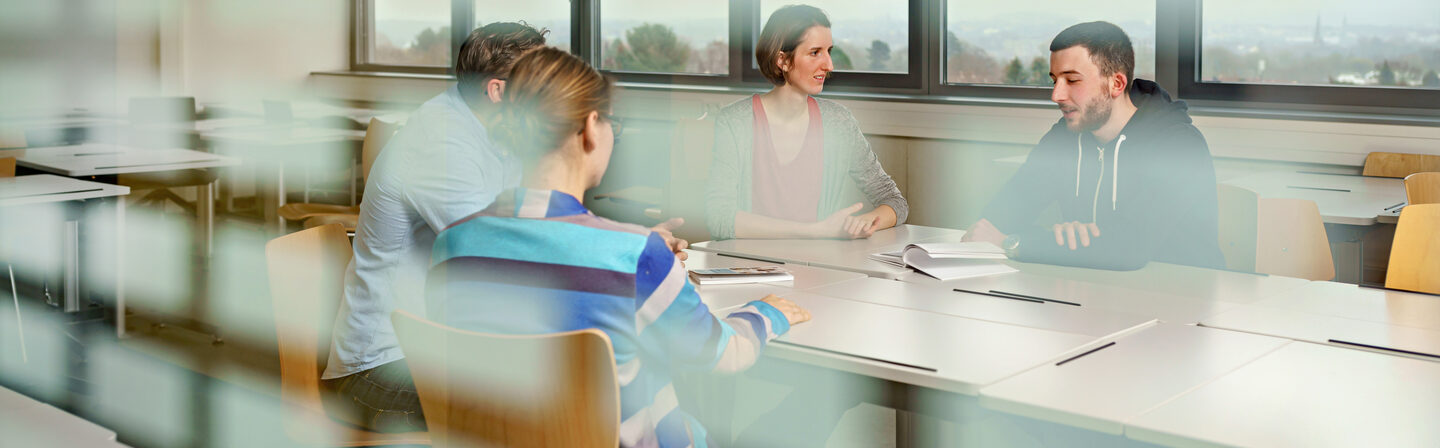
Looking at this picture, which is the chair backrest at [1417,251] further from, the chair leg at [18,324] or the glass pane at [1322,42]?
the chair leg at [18,324]

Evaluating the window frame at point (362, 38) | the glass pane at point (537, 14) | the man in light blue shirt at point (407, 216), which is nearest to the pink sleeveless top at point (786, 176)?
the man in light blue shirt at point (407, 216)

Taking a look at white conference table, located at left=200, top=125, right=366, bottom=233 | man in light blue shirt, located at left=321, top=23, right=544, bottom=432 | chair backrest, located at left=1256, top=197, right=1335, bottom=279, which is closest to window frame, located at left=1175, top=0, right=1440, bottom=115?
chair backrest, located at left=1256, top=197, right=1335, bottom=279

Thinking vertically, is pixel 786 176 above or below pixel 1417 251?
above

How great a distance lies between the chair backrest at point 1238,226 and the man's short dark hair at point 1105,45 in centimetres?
41

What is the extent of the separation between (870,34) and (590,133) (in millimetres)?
3775

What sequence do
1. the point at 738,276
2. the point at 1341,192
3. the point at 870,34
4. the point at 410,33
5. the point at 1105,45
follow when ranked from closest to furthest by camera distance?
the point at 738,276 < the point at 1105,45 < the point at 1341,192 < the point at 870,34 < the point at 410,33

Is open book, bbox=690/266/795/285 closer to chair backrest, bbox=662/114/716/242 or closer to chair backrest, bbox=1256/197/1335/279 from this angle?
chair backrest, bbox=1256/197/1335/279

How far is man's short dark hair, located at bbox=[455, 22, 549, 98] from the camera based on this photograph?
7.11ft

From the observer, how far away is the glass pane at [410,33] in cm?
701

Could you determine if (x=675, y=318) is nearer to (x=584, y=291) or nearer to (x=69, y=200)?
(x=584, y=291)

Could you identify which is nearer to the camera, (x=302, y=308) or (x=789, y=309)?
(x=789, y=309)

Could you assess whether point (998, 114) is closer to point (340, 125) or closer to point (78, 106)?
point (340, 125)

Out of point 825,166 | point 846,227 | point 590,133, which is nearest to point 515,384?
point 590,133

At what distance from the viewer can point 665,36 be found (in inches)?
235
